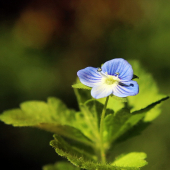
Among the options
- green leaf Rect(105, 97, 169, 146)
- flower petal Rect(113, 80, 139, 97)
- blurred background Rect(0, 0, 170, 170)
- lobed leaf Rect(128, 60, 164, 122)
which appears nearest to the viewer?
flower petal Rect(113, 80, 139, 97)

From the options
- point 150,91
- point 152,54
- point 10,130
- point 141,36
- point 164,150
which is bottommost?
point 150,91

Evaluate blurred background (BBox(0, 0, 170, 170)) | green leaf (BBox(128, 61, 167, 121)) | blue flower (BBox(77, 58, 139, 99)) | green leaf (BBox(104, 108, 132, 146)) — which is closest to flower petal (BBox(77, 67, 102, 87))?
blue flower (BBox(77, 58, 139, 99))

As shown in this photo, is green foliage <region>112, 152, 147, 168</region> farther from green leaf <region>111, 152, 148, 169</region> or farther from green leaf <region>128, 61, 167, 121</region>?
green leaf <region>128, 61, 167, 121</region>

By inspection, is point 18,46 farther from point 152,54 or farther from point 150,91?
point 150,91

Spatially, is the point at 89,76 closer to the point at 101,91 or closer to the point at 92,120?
the point at 101,91

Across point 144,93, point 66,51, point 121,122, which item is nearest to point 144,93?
point 144,93

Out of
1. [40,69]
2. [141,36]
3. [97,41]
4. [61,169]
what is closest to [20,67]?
[40,69]

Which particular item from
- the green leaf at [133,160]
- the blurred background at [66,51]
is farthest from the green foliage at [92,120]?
the blurred background at [66,51]
